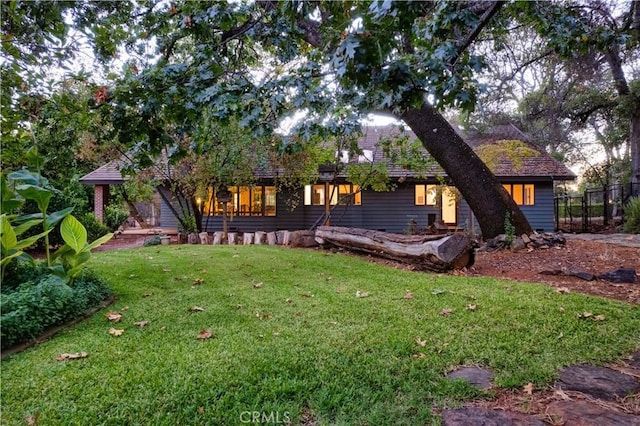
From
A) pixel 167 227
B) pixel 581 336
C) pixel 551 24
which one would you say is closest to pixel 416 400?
pixel 581 336

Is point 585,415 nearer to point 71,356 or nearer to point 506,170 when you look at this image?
point 71,356

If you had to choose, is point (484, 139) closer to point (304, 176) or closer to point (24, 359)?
point (304, 176)

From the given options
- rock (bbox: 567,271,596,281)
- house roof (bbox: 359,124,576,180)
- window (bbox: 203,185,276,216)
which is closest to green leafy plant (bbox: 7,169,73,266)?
rock (bbox: 567,271,596,281)

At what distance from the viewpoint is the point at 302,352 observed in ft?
8.83

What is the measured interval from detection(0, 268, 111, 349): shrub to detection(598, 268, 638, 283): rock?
6.59 meters

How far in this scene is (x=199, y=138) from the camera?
432cm

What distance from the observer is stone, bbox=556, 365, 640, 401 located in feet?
7.02

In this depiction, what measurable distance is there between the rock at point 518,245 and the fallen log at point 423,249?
1676mm

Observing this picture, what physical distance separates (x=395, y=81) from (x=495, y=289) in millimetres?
3419

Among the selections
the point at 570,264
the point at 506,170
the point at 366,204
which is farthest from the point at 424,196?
the point at 570,264

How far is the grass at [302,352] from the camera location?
6.74 ft

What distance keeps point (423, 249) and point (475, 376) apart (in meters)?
3.86

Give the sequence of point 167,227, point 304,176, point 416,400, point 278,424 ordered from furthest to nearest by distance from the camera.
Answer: point 167,227
point 304,176
point 416,400
point 278,424

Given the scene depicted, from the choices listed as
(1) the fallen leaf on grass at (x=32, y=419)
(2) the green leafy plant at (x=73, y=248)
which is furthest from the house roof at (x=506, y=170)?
(1) the fallen leaf on grass at (x=32, y=419)
